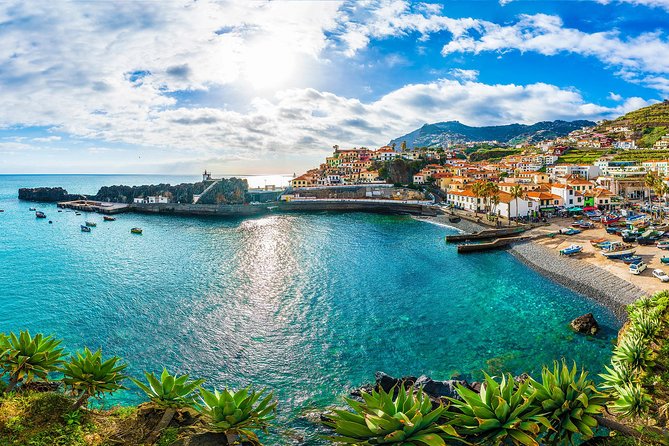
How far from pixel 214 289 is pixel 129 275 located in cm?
1228

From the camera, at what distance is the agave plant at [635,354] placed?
11562 millimetres

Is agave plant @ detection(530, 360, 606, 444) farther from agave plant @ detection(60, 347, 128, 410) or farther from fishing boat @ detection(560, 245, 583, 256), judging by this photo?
fishing boat @ detection(560, 245, 583, 256)

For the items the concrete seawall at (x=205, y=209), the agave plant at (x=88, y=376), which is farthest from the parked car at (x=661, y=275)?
the concrete seawall at (x=205, y=209)

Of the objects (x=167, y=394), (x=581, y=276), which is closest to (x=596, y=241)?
(x=581, y=276)

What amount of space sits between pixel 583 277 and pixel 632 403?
32431 mm

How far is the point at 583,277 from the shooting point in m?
36.5

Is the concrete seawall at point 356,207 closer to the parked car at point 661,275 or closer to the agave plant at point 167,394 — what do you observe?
the parked car at point 661,275

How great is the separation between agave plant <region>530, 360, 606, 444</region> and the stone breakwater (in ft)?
84.7

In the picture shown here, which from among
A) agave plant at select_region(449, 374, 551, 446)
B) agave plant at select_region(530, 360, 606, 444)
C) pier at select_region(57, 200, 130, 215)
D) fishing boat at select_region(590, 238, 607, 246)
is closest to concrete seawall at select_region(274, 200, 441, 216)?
fishing boat at select_region(590, 238, 607, 246)

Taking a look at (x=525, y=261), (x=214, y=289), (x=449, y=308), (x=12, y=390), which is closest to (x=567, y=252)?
(x=525, y=261)

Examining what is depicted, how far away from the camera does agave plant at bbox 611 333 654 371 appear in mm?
11562

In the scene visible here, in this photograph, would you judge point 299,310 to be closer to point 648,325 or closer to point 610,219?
point 648,325

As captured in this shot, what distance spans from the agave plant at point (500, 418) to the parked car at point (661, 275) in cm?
3568

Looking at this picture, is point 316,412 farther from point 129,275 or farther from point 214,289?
point 129,275
